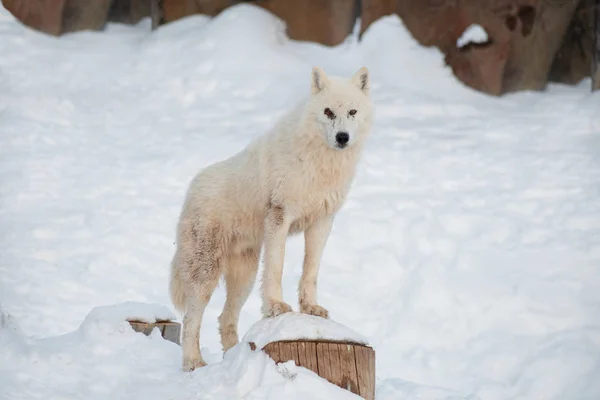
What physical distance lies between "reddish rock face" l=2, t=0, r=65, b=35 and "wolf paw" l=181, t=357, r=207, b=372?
31.8 feet

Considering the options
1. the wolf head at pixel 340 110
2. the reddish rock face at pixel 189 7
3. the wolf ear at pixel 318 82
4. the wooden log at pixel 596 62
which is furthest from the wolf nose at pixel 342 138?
the reddish rock face at pixel 189 7

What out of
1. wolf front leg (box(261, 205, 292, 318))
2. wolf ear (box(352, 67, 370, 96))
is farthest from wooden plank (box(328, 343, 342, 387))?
wolf ear (box(352, 67, 370, 96))

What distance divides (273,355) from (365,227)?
5.17 metres

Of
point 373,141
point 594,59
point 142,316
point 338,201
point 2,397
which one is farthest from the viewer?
point 594,59

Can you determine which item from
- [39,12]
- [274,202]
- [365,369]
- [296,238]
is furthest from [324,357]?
[39,12]

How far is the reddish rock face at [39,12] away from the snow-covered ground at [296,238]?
21cm

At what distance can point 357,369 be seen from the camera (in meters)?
4.29

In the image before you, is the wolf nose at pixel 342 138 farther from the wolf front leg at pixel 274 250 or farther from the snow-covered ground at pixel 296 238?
the snow-covered ground at pixel 296 238

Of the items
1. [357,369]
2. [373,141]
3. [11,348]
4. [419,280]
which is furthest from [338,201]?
[373,141]

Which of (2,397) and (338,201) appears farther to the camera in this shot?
(338,201)

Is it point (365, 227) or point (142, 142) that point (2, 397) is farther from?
point (142, 142)

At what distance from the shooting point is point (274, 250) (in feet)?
17.1

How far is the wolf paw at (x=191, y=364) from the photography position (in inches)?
211

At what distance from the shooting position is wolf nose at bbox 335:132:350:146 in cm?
510
